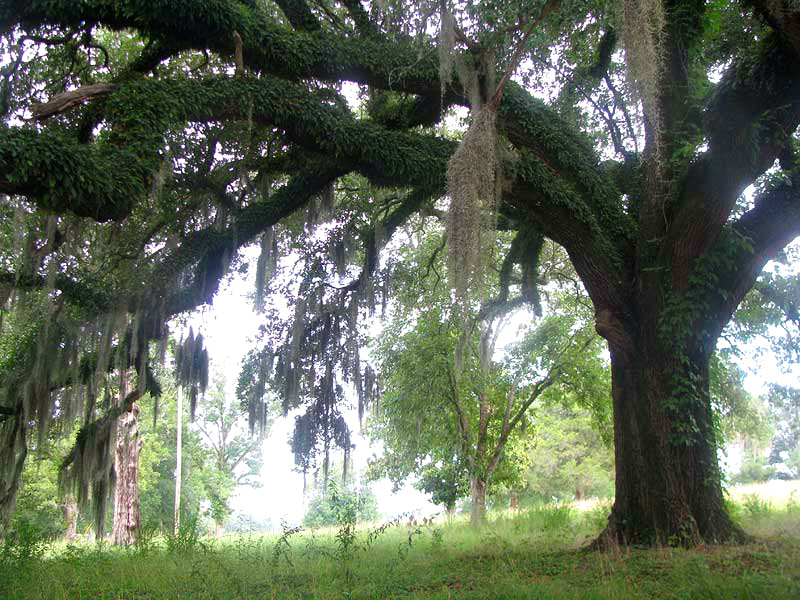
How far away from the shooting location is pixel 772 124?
548cm

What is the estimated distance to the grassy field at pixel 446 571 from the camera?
13.3 ft

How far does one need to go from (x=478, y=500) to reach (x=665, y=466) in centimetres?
568

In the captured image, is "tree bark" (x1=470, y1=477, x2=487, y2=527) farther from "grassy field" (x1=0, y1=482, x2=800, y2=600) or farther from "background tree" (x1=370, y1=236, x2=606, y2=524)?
"grassy field" (x1=0, y1=482, x2=800, y2=600)

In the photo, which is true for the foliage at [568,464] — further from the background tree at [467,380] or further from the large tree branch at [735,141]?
the large tree branch at [735,141]

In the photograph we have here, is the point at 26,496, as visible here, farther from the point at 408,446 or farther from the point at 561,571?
the point at 561,571

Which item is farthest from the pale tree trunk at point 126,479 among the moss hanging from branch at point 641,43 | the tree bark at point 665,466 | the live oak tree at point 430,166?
the moss hanging from branch at point 641,43

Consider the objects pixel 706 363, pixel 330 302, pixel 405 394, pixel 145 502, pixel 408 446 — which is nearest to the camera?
pixel 706 363

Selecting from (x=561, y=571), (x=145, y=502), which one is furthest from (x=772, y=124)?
(x=145, y=502)

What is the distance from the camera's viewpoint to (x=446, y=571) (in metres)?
5.42

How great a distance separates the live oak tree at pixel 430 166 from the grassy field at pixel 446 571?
786 mm

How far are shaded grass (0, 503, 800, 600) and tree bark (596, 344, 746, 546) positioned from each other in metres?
0.32

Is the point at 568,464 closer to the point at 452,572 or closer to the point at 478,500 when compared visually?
the point at 478,500

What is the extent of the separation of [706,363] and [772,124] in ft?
7.50

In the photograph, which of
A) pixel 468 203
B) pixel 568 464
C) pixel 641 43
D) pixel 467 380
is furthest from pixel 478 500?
pixel 568 464
